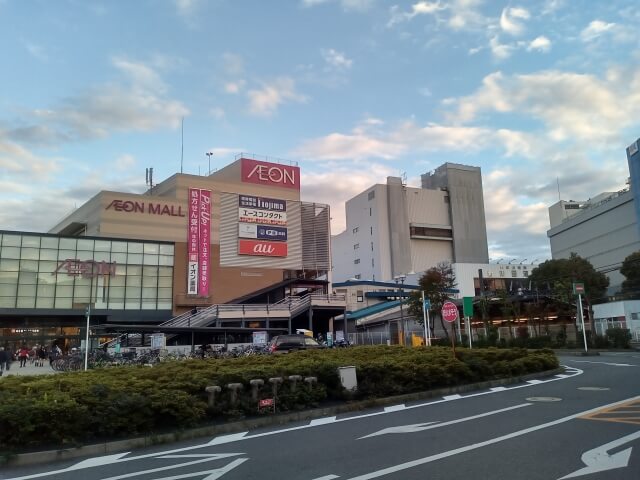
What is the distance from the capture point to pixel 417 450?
27.2 ft

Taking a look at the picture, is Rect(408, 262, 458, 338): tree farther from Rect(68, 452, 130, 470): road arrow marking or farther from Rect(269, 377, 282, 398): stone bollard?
Rect(68, 452, 130, 470): road arrow marking

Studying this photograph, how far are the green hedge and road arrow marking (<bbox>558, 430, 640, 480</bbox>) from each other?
21.6 feet

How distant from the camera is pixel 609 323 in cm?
4809

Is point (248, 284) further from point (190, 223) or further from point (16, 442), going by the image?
point (16, 442)

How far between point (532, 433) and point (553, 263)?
67.3m

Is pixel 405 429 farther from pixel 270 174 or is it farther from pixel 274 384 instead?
pixel 270 174

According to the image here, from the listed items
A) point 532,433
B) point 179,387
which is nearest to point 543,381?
point 532,433

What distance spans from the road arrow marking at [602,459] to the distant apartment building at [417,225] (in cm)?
8630

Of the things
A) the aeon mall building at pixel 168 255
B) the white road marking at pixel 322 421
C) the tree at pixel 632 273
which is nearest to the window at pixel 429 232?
the aeon mall building at pixel 168 255

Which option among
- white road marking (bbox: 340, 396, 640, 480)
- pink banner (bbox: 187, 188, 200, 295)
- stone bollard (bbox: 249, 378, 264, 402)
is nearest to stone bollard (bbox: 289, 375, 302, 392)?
stone bollard (bbox: 249, 378, 264, 402)

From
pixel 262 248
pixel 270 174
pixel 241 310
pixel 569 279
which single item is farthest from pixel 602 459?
pixel 270 174

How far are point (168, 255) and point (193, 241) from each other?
3.04 meters

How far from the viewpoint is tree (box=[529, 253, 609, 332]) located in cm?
5178

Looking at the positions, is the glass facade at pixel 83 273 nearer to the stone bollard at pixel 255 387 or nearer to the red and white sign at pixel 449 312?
the red and white sign at pixel 449 312
